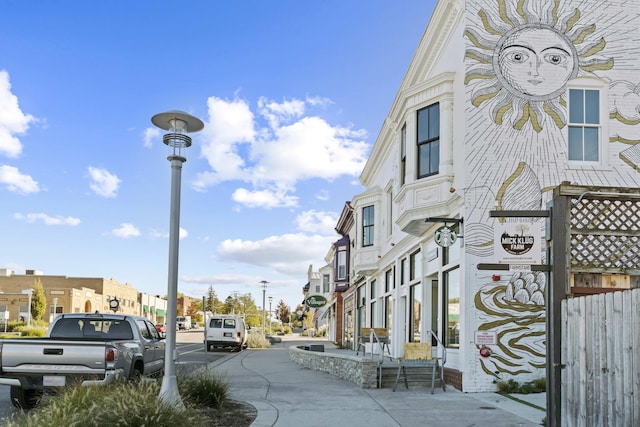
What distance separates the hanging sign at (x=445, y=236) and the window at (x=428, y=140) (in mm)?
1650

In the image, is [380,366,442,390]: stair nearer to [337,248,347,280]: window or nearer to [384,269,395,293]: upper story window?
[384,269,395,293]: upper story window

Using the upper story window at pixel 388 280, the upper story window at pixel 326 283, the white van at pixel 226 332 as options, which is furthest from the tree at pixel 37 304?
the upper story window at pixel 388 280

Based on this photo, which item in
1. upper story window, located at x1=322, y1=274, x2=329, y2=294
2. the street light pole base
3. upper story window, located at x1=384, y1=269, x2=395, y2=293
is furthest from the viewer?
upper story window, located at x1=322, y1=274, x2=329, y2=294

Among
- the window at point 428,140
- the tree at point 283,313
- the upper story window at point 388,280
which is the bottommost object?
the tree at point 283,313

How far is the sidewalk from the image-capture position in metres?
9.54

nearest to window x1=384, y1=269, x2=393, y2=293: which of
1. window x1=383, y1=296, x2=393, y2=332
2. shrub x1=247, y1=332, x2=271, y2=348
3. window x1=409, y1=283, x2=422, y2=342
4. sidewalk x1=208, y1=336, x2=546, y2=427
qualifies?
window x1=383, y1=296, x2=393, y2=332

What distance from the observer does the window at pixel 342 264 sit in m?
37.6

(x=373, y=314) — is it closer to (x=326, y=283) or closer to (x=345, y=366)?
(x=345, y=366)

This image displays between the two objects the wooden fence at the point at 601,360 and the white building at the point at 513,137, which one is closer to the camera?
the wooden fence at the point at 601,360

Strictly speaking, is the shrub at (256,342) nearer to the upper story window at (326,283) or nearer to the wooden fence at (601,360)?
the upper story window at (326,283)

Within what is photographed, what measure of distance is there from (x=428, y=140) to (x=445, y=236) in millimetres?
2736

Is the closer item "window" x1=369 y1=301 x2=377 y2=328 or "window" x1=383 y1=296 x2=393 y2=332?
"window" x1=383 y1=296 x2=393 y2=332

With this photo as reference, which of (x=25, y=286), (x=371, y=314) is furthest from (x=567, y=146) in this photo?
(x=25, y=286)

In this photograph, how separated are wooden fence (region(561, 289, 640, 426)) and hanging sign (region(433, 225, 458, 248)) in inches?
234
